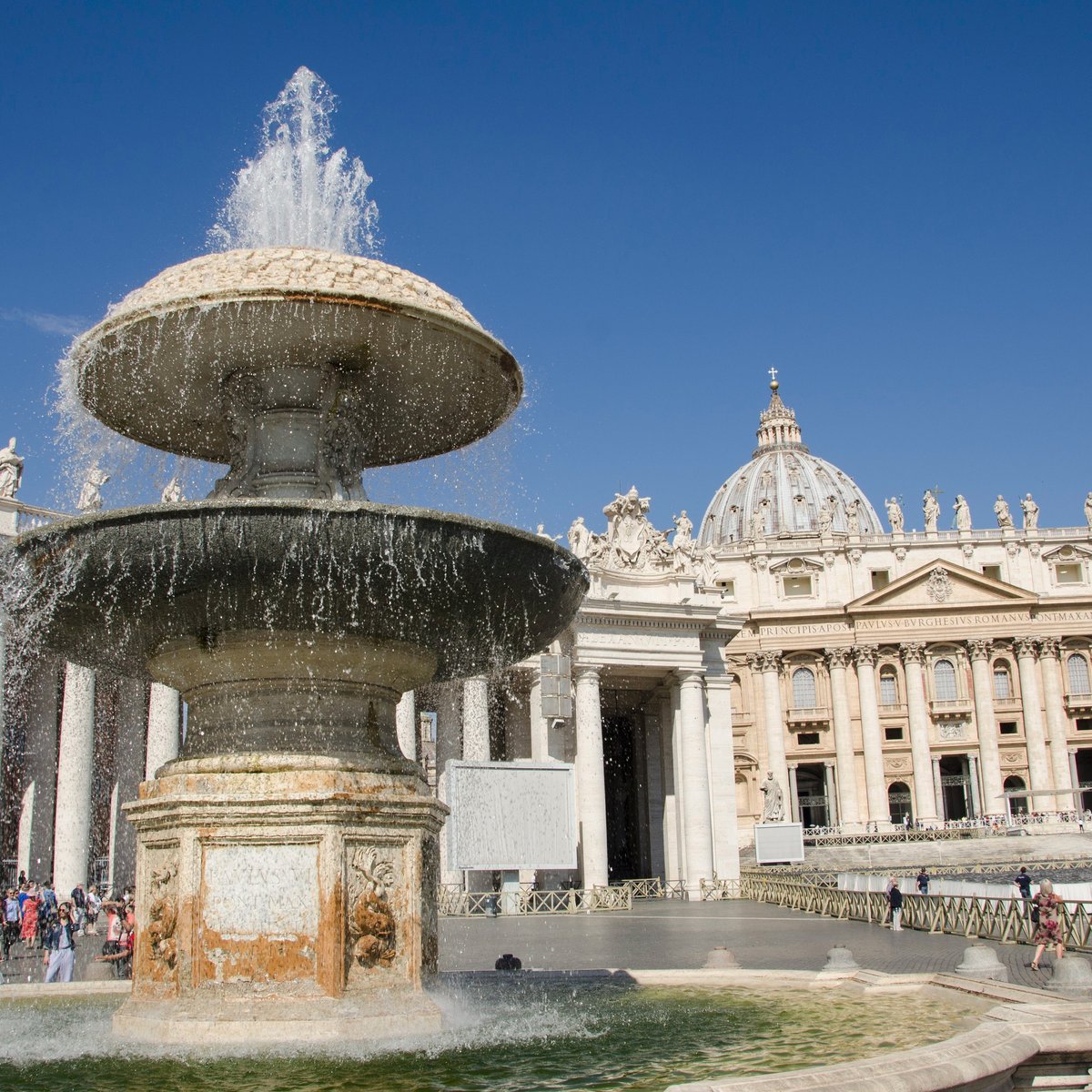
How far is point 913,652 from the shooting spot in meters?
73.1

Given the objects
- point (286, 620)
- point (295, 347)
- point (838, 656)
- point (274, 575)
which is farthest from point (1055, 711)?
point (274, 575)

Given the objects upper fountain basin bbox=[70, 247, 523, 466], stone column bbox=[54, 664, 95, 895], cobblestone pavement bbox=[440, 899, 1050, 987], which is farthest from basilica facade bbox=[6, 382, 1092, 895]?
upper fountain basin bbox=[70, 247, 523, 466]

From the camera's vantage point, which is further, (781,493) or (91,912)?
(781,493)

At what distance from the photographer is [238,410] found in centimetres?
838

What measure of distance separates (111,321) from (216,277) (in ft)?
2.36

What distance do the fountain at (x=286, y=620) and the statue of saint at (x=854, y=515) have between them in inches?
4245

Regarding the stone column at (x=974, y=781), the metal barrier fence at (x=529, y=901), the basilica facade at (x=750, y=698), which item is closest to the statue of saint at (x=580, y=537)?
the basilica facade at (x=750, y=698)

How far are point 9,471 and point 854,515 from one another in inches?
3663

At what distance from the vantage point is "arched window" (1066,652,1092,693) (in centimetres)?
7306

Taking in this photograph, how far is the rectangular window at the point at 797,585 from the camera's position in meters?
77.4

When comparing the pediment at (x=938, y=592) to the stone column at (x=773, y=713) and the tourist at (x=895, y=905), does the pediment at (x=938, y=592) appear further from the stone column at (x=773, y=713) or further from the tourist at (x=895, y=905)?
the tourist at (x=895, y=905)

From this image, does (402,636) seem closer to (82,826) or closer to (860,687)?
(82,826)

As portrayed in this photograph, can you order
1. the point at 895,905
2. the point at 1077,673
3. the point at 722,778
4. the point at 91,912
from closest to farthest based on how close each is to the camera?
1. the point at 895,905
2. the point at 91,912
3. the point at 722,778
4. the point at 1077,673

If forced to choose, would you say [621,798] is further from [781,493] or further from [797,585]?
[781,493]
